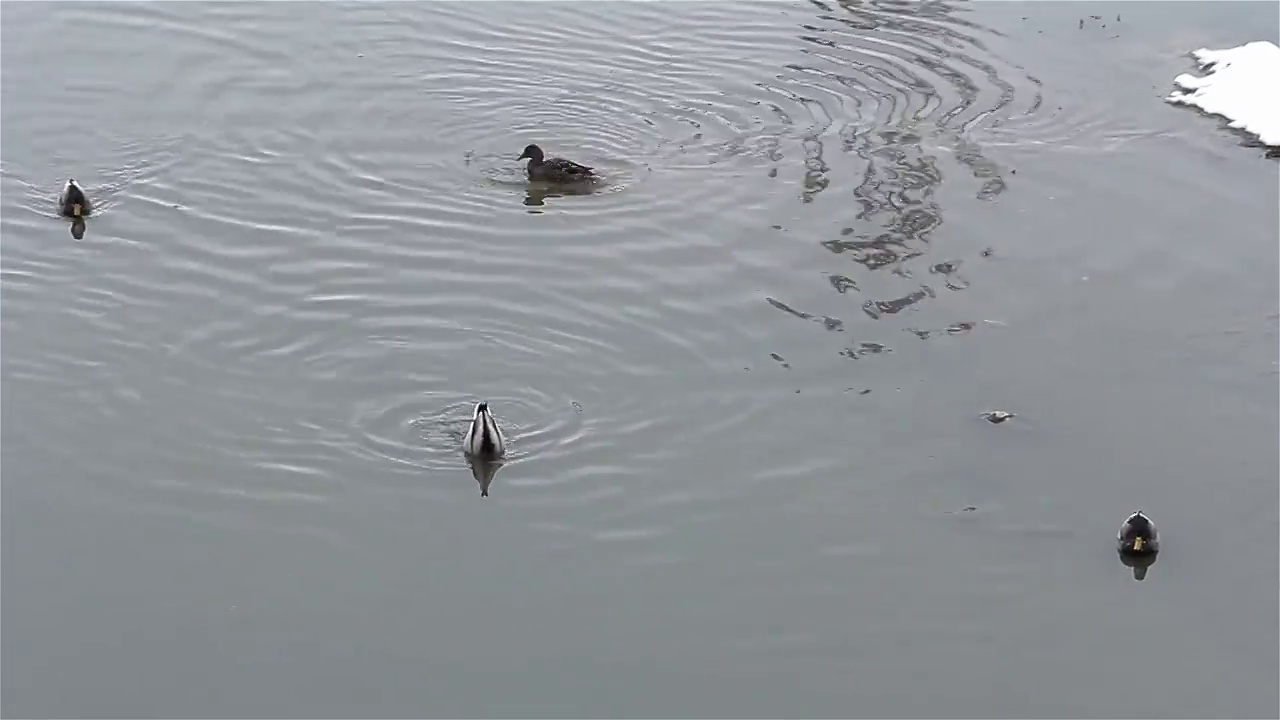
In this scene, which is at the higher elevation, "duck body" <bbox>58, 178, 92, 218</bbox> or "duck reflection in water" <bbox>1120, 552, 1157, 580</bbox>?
"duck body" <bbox>58, 178, 92, 218</bbox>

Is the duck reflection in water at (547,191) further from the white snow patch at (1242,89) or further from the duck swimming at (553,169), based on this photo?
the white snow patch at (1242,89)

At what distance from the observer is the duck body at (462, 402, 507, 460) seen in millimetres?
11797

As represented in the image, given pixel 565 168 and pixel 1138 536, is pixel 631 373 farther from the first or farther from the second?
pixel 1138 536

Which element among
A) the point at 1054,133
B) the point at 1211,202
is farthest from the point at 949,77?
the point at 1211,202

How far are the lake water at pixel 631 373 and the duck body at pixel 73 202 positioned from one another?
5.8 inches

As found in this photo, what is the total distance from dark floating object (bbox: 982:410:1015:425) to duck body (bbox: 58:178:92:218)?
27.3ft

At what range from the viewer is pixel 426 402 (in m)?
12.9

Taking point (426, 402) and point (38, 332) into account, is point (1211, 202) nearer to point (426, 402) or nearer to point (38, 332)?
point (426, 402)

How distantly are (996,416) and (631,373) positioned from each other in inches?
110

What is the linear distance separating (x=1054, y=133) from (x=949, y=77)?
1.75 metres

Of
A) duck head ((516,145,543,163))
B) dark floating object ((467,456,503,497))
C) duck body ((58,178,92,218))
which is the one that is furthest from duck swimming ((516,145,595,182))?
dark floating object ((467,456,503,497))

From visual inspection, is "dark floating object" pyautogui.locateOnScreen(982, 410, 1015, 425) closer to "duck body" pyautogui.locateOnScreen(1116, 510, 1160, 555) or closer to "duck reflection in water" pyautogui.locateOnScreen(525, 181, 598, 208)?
"duck body" pyautogui.locateOnScreen(1116, 510, 1160, 555)

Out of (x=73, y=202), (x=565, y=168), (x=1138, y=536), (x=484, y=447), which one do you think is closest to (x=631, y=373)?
(x=484, y=447)

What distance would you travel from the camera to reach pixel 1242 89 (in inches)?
746
